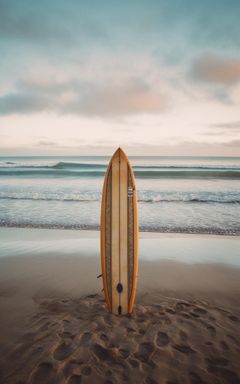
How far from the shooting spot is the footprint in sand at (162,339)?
2314 millimetres

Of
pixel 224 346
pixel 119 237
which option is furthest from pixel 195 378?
pixel 119 237

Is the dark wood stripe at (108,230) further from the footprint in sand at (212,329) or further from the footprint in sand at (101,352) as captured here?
the footprint in sand at (212,329)

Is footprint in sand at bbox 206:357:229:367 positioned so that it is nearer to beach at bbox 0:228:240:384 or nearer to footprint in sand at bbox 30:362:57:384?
beach at bbox 0:228:240:384

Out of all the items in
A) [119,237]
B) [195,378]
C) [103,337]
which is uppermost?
[119,237]

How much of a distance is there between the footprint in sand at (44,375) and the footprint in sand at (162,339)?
106 centimetres

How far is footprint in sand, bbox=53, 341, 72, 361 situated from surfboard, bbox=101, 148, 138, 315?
2.57 feet

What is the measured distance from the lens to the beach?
2.04 m

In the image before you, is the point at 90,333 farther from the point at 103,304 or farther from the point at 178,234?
the point at 178,234

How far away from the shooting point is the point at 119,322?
2.69 metres

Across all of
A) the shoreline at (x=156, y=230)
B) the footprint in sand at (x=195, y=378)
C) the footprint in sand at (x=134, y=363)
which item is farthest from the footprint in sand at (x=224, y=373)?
the shoreline at (x=156, y=230)

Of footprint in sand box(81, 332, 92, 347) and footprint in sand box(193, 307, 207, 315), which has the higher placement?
footprint in sand box(81, 332, 92, 347)

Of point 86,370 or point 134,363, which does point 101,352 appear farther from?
point 134,363

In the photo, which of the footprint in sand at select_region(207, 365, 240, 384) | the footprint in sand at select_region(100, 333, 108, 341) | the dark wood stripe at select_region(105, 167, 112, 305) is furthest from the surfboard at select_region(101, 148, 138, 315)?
the footprint in sand at select_region(207, 365, 240, 384)

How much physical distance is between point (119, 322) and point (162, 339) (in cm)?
55
